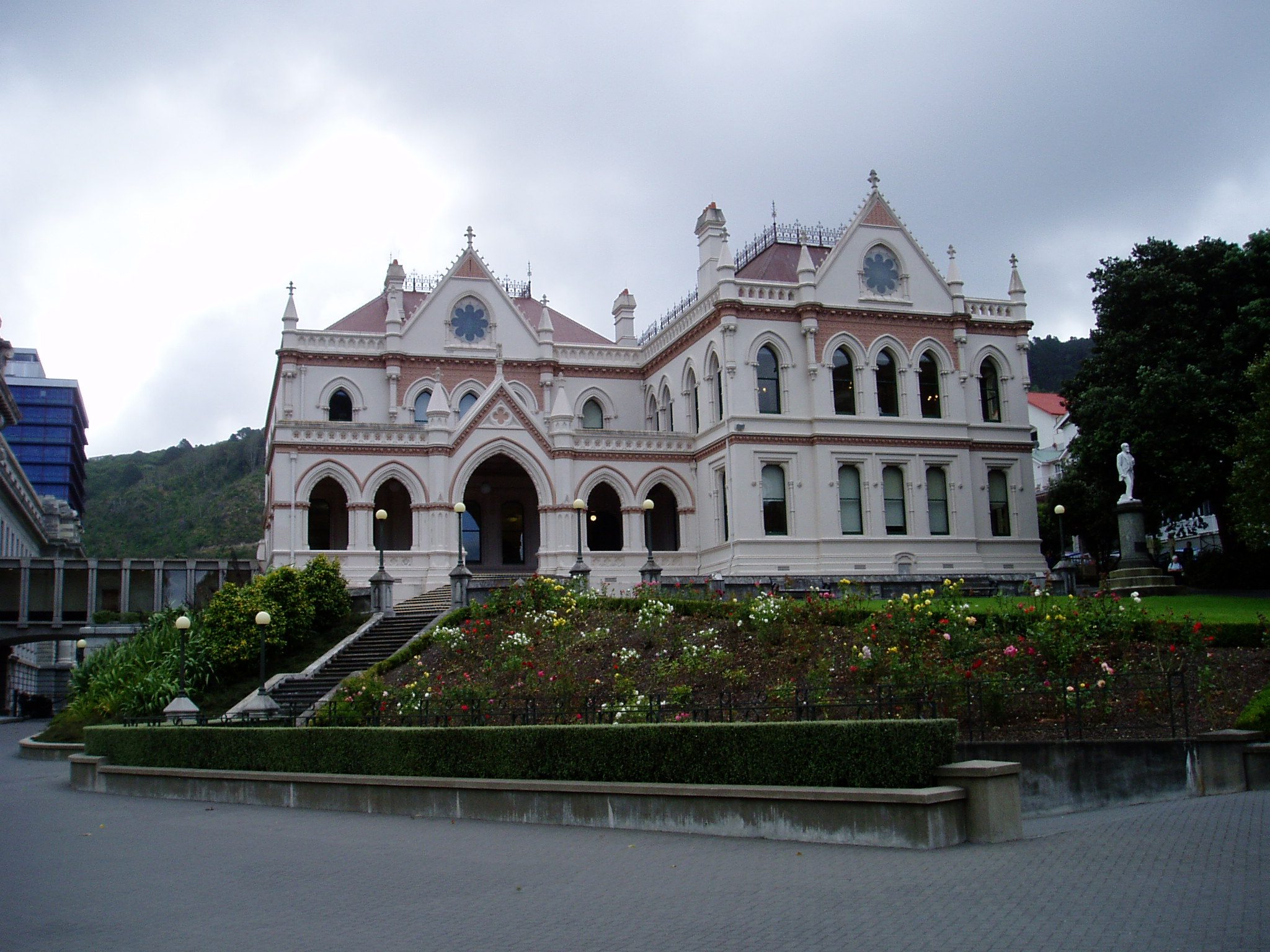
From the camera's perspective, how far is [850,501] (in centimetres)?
4056

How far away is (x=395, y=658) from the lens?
27.7m

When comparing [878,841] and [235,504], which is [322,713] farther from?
[235,504]

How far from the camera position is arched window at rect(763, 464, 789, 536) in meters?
39.6

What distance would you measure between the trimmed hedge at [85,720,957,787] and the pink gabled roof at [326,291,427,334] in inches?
1046

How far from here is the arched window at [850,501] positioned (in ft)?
132

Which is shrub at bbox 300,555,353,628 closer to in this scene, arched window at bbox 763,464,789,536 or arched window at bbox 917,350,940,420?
arched window at bbox 763,464,789,536

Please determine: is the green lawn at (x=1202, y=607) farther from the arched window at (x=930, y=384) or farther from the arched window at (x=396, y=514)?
the arched window at (x=396, y=514)

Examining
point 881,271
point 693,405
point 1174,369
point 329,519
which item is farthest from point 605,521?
point 1174,369

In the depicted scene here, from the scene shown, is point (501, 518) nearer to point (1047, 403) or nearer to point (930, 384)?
point (930, 384)

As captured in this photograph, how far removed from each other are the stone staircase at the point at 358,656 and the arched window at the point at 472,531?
9.18 metres

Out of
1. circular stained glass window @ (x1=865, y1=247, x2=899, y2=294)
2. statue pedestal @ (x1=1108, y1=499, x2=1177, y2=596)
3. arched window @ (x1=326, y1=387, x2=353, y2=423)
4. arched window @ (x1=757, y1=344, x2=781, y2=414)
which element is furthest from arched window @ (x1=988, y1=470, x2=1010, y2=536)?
arched window @ (x1=326, y1=387, x2=353, y2=423)

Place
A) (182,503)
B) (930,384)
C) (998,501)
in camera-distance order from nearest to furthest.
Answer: (930,384)
(998,501)
(182,503)

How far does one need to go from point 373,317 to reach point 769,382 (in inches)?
640

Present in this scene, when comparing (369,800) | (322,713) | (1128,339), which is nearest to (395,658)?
(322,713)
